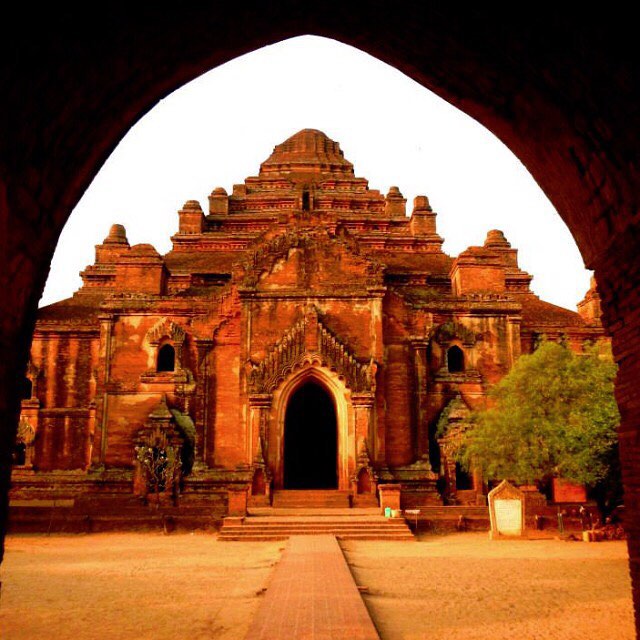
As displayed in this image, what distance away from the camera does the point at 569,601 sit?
11172mm

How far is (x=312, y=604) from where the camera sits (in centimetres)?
1018

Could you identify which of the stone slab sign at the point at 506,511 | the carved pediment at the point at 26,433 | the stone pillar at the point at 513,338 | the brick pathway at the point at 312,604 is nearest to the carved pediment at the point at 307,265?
the stone pillar at the point at 513,338

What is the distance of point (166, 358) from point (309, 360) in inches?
232

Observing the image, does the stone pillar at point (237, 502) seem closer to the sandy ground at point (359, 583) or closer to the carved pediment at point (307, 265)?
the sandy ground at point (359, 583)

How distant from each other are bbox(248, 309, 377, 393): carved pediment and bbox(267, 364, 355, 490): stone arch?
0.83 feet

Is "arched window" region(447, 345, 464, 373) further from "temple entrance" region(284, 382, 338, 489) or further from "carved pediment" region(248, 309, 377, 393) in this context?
"temple entrance" region(284, 382, 338, 489)

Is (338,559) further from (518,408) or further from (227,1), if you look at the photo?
(227,1)

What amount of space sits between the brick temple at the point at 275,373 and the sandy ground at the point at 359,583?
4.88 metres

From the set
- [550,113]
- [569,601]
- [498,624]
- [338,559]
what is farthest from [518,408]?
[550,113]

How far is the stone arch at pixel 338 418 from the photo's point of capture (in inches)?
920

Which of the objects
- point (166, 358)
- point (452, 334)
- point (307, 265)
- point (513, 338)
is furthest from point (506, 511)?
point (166, 358)

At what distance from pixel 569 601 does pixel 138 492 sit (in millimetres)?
16385

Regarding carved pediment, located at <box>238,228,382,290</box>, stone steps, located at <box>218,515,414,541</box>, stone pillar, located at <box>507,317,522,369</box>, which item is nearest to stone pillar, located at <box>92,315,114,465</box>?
carved pediment, located at <box>238,228,382,290</box>

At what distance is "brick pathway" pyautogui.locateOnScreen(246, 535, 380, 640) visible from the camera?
8.48 metres
